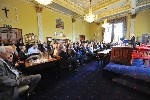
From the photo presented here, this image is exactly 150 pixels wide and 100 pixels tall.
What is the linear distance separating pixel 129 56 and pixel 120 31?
9.16m

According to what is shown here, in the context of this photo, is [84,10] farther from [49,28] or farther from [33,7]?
[33,7]

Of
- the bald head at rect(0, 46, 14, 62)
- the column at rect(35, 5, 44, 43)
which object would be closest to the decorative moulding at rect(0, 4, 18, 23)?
the column at rect(35, 5, 44, 43)

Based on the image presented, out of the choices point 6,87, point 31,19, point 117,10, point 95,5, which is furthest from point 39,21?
point 6,87

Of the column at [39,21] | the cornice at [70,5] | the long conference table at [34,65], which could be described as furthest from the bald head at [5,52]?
the column at [39,21]

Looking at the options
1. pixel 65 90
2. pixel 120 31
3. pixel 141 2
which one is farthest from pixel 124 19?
pixel 65 90

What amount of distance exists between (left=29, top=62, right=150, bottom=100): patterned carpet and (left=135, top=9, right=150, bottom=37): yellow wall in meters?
9.33

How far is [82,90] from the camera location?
3693mm

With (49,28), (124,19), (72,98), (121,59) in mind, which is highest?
(124,19)

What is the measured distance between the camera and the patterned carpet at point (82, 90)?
3271 millimetres

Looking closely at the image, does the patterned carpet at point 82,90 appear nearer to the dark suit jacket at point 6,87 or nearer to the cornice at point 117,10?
the dark suit jacket at point 6,87

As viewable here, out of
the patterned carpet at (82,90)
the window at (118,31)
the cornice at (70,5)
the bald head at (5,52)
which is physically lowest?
the patterned carpet at (82,90)

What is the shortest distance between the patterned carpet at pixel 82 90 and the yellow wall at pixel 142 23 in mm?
9327

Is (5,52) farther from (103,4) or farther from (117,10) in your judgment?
(117,10)

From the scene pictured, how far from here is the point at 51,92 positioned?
358cm
